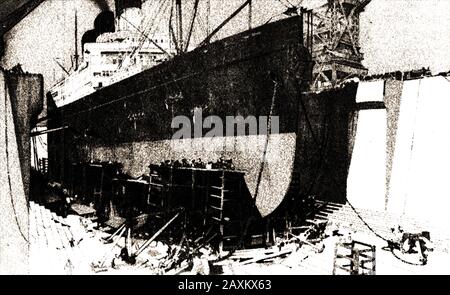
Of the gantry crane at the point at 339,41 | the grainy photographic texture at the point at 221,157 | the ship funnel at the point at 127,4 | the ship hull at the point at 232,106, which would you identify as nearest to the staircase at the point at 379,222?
the grainy photographic texture at the point at 221,157

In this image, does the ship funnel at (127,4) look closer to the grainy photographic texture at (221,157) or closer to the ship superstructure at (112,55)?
the ship superstructure at (112,55)

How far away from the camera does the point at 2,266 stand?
15.9ft

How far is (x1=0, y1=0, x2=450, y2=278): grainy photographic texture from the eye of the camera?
5.33 meters

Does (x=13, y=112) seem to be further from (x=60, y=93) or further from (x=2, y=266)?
(x=60, y=93)

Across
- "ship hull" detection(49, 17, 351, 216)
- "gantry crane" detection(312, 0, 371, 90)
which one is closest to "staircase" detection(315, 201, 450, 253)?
"ship hull" detection(49, 17, 351, 216)

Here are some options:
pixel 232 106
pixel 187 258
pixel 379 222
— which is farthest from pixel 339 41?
pixel 187 258

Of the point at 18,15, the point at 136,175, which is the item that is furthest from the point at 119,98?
the point at 18,15

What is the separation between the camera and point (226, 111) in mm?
6168

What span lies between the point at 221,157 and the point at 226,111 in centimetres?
84

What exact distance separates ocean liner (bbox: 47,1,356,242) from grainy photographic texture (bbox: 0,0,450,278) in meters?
0.04

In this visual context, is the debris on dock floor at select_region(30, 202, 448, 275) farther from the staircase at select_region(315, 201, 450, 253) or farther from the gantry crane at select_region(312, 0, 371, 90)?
the gantry crane at select_region(312, 0, 371, 90)

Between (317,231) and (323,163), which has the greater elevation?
(323,163)

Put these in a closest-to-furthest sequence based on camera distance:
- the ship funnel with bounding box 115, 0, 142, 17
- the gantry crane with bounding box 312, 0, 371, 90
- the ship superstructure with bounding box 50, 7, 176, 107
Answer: the ship superstructure with bounding box 50, 7, 176, 107 < the ship funnel with bounding box 115, 0, 142, 17 < the gantry crane with bounding box 312, 0, 371, 90

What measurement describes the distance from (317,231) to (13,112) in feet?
20.5
